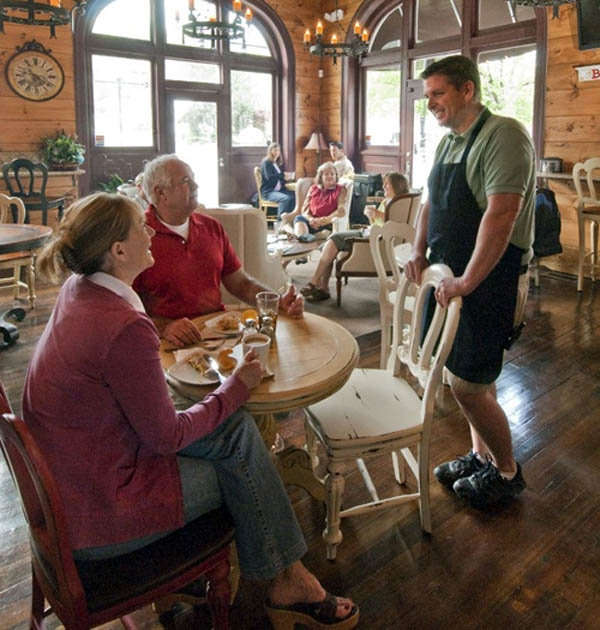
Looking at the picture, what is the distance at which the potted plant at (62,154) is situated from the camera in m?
6.68

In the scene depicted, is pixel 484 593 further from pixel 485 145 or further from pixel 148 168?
pixel 148 168

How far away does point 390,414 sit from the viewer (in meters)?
1.97

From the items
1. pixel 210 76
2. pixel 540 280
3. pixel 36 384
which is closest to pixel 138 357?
pixel 36 384

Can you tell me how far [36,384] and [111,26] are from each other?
7479mm

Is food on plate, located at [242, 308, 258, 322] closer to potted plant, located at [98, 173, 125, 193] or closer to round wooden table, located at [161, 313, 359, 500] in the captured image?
round wooden table, located at [161, 313, 359, 500]

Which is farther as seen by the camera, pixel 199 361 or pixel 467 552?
pixel 467 552

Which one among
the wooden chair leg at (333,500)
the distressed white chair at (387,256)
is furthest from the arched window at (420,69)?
the wooden chair leg at (333,500)

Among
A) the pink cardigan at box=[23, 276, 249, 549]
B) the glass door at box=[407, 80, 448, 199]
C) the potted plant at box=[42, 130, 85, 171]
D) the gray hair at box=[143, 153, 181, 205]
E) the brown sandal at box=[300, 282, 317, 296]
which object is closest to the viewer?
the pink cardigan at box=[23, 276, 249, 549]

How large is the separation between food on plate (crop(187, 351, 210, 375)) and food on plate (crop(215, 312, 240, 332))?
0.24 metres

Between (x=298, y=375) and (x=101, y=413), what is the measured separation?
561mm

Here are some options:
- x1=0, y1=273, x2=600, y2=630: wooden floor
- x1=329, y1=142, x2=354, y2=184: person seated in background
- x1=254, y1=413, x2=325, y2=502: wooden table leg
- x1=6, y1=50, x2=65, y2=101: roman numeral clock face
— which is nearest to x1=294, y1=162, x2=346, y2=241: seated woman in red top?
x1=329, y1=142, x2=354, y2=184: person seated in background

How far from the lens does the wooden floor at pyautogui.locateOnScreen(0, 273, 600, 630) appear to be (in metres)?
1.73

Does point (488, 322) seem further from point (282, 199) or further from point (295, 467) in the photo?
point (282, 199)

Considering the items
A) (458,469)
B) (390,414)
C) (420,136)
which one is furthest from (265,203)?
(390,414)
